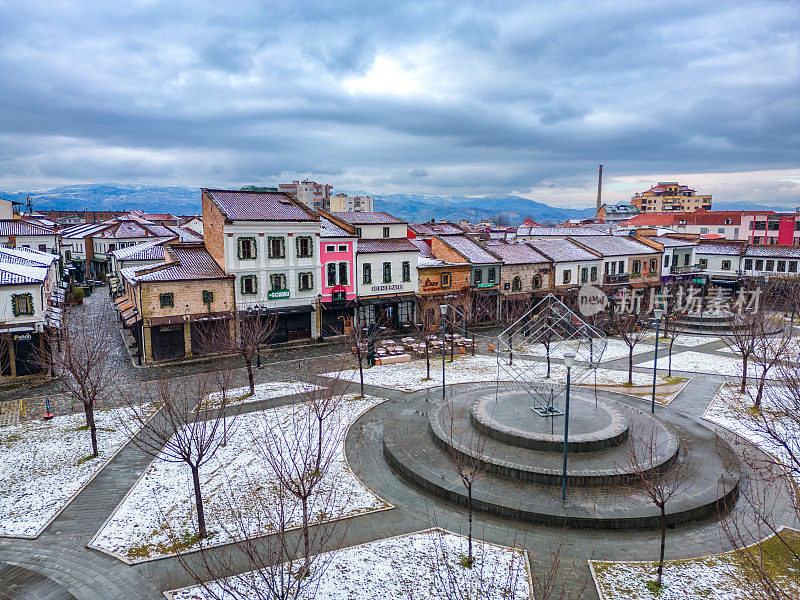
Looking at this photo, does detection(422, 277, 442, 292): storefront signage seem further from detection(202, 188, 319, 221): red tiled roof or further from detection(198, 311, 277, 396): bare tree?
detection(198, 311, 277, 396): bare tree

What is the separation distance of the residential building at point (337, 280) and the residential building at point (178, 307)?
8.13 m

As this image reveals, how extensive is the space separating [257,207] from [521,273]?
28.7 meters

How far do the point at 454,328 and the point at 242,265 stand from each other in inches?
799

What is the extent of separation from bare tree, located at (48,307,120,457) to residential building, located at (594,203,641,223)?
444 ft

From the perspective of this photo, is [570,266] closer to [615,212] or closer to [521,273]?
[521,273]

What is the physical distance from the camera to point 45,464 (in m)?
19.2

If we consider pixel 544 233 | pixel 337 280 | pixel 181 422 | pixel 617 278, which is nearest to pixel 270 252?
pixel 337 280

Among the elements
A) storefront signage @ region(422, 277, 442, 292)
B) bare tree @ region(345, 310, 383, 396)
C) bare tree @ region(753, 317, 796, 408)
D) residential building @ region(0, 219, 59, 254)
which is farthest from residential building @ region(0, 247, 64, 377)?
bare tree @ region(753, 317, 796, 408)

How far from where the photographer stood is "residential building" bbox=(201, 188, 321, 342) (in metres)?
38.3

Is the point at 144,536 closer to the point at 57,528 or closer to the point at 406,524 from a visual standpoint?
the point at 57,528

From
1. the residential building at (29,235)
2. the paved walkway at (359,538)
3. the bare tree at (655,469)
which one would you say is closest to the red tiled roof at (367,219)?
the paved walkway at (359,538)

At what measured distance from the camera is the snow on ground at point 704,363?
33.6m

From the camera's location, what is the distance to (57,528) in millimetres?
15117

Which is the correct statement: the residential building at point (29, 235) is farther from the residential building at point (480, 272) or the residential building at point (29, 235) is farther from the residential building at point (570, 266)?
the residential building at point (570, 266)
